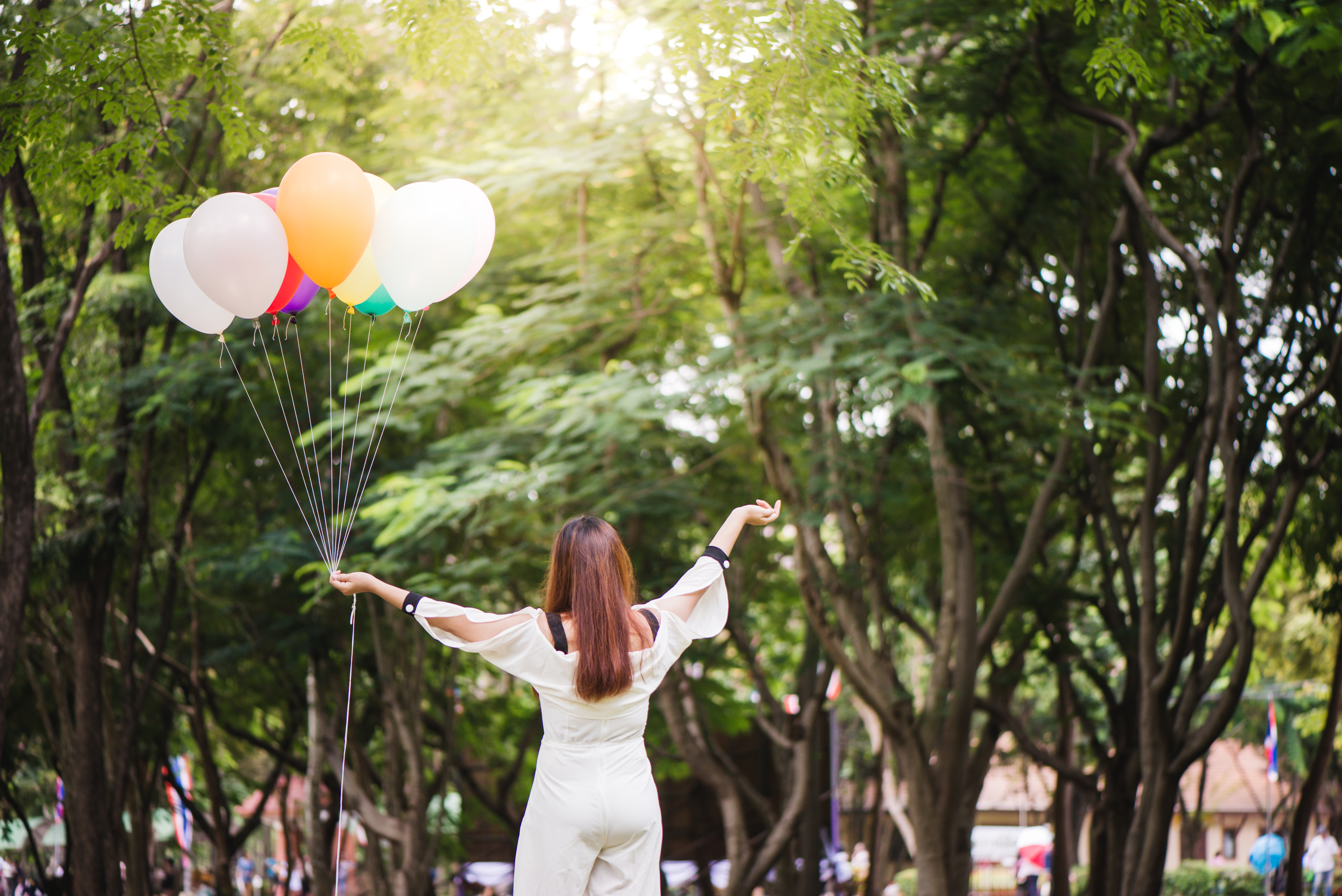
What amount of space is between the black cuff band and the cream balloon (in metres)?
2.09

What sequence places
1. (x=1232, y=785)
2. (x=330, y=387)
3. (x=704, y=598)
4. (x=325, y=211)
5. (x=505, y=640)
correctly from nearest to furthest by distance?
(x=505, y=640) → (x=704, y=598) → (x=325, y=211) → (x=330, y=387) → (x=1232, y=785)

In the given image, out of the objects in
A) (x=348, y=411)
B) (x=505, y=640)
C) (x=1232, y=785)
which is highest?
(x=348, y=411)

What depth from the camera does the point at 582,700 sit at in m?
2.98

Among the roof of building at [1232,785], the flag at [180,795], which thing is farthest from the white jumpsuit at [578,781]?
the roof of building at [1232,785]

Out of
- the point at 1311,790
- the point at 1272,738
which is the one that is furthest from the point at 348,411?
the point at 1272,738

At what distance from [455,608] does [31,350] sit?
27.4 feet

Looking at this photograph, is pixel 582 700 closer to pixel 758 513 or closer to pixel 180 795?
pixel 758 513

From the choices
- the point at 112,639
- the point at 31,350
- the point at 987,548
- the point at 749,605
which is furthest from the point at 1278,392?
the point at 112,639

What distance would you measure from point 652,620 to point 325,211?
2.25m

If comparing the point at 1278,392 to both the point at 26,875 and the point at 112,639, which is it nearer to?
the point at 112,639

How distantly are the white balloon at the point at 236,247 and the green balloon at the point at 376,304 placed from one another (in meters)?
0.60

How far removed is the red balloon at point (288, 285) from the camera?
4598mm

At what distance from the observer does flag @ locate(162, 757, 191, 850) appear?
14.9 metres

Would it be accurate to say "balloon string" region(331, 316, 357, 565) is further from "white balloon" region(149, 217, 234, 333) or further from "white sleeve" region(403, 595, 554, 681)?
"white sleeve" region(403, 595, 554, 681)
